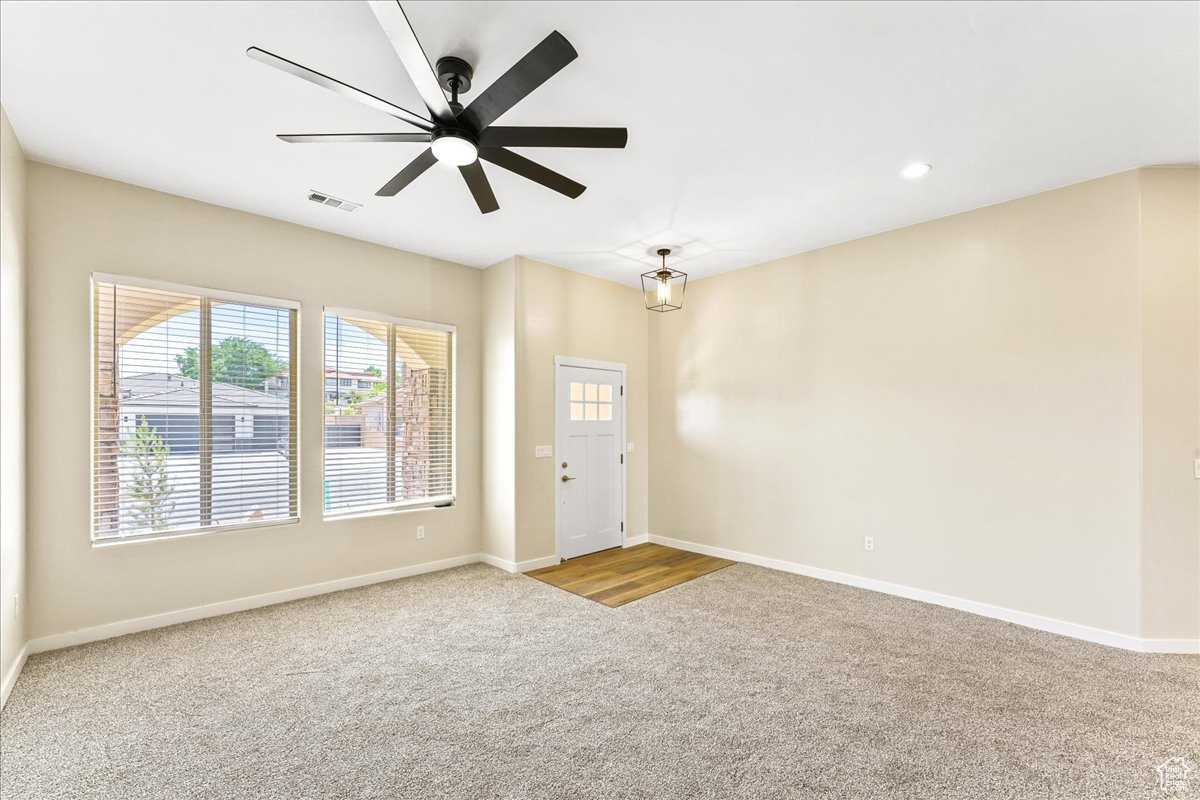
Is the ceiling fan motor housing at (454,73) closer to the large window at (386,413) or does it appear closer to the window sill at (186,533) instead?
the large window at (386,413)

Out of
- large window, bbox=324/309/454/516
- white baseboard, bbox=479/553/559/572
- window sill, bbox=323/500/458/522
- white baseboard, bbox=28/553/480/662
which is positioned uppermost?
large window, bbox=324/309/454/516

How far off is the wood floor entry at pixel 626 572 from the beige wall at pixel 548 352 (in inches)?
13.4

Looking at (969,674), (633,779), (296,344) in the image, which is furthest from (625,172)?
(969,674)

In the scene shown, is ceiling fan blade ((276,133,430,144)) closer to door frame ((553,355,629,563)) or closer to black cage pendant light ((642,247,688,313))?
door frame ((553,355,629,563))

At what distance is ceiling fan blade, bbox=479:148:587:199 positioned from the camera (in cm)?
254

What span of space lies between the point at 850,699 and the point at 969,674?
0.84 m

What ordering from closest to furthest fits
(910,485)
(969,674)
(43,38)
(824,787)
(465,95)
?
(824,787) < (43,38) < (465,95) < (969,674) < (910,485)

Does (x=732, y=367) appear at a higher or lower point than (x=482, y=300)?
lower

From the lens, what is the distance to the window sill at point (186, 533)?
3468 millimetres

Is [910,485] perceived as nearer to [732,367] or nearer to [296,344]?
[732,367]

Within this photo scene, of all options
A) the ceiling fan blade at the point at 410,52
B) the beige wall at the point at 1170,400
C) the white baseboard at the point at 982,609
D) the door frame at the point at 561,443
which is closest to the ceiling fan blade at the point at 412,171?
the ceiling fan blade at the point at 410,52

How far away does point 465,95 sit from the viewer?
2.65m

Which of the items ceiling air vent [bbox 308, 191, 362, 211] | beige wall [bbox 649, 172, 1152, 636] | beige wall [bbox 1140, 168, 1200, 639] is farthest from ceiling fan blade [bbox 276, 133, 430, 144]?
beige wall [bbox 1140, 168, 1200, 639]

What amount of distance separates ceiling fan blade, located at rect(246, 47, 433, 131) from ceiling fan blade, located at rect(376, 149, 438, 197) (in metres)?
0.19
